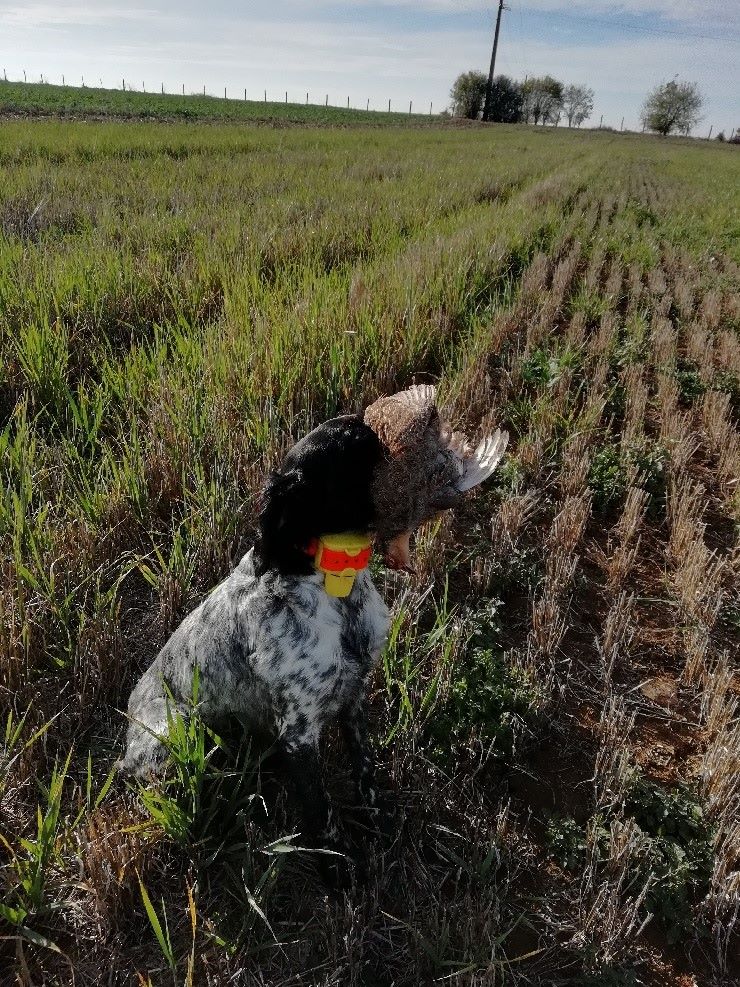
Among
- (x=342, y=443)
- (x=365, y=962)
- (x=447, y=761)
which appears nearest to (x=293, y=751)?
(x=365, y=962)

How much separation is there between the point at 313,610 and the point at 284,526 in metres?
0.27

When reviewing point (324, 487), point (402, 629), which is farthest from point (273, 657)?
point (402, 629)

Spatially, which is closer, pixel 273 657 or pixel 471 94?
pixel 273 657

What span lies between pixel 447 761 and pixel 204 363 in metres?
2.58

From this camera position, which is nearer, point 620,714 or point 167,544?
point 620,714

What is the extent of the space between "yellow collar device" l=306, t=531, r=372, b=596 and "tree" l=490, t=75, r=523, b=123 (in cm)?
7734

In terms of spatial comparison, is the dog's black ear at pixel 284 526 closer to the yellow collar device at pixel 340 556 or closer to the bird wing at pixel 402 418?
the yellow collar device at pixel 340 556

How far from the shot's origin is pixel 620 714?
2152 mm

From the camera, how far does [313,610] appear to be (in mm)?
1535

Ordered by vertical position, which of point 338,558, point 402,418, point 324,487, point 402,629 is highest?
point 402,418

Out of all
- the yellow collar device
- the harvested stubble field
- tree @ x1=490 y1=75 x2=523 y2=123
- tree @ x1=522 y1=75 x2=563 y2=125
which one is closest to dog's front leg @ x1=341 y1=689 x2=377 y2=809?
the harvested stubble field

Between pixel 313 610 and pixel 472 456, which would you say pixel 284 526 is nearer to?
pixel 313 610

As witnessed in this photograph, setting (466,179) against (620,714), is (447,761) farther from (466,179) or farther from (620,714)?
(466,179)

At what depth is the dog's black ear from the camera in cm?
133
